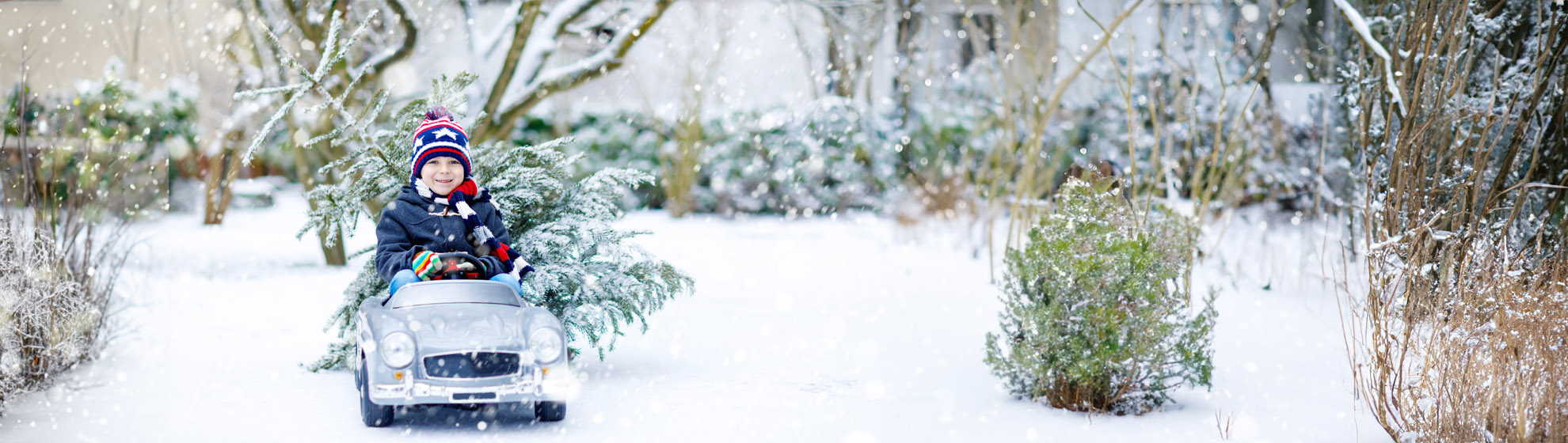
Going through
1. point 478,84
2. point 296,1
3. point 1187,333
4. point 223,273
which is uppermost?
point 296,1

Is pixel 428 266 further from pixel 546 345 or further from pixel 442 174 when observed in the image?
pixel 546 345

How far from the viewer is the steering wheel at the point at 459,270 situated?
4.63 m

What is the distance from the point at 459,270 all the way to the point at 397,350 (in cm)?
56

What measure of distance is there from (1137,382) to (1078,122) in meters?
11.3

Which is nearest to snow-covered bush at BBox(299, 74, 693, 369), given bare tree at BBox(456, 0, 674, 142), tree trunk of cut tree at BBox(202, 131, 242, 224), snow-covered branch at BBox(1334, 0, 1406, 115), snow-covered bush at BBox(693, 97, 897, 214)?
snow-covered branch at BBox(1334, 0, 1406, 115)

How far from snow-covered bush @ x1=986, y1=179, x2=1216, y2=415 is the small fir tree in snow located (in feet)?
5.51

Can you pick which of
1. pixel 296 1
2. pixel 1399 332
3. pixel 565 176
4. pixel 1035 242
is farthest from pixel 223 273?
pixel 1399 332

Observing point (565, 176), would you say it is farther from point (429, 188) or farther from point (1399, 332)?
point (1399, 332)

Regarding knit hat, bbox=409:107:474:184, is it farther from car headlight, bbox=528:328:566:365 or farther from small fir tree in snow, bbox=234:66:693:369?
car headlight, bbox=528:328:566:365

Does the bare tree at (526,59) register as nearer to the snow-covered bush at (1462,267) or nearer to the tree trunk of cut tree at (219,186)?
the tree trunk of cut tree at (219,186)

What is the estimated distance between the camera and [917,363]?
20.4 feet

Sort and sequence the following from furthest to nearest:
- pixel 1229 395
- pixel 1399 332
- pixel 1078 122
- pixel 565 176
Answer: pixel 1078 122 → pixel 565 176 → pixel 1229 395 → pixel 1399 332

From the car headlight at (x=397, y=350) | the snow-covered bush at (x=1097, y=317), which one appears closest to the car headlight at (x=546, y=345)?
the car headlight at (x=397, y=350)

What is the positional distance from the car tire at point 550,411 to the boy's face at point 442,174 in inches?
38.6
